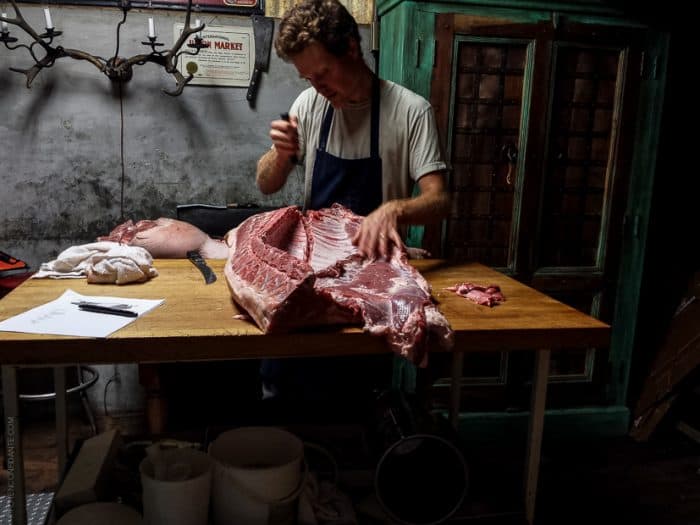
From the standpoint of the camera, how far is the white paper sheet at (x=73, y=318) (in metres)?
1.51

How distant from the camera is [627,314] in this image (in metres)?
3.68

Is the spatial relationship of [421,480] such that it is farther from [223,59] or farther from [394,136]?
[223,59]

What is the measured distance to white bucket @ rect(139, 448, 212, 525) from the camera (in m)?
1.53

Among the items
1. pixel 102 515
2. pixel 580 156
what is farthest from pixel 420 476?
pixel 580 156

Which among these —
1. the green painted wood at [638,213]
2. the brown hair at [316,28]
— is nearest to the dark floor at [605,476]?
the green painted wood at [638,213]

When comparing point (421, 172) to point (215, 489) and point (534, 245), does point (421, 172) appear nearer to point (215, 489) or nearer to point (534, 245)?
point (534, 245)

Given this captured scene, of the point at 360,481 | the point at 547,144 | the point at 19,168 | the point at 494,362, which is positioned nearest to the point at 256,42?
the point at 19,168

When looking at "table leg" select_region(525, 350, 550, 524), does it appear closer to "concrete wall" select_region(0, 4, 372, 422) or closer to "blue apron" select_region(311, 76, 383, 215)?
"blue apron" select_region(311, 76, 383, 215)

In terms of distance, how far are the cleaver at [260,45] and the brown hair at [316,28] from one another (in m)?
1.25

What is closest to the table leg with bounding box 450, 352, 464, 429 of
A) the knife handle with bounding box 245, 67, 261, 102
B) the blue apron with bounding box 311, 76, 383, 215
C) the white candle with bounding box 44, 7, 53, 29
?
the blue apron with bounding box 311, 76, 383, 215

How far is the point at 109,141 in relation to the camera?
354 centimetres

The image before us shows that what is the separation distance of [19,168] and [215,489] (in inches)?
107

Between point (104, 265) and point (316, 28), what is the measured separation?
1.20 metres

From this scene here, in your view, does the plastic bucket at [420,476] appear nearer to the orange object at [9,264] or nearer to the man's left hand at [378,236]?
the man's left hand at [378,236]
